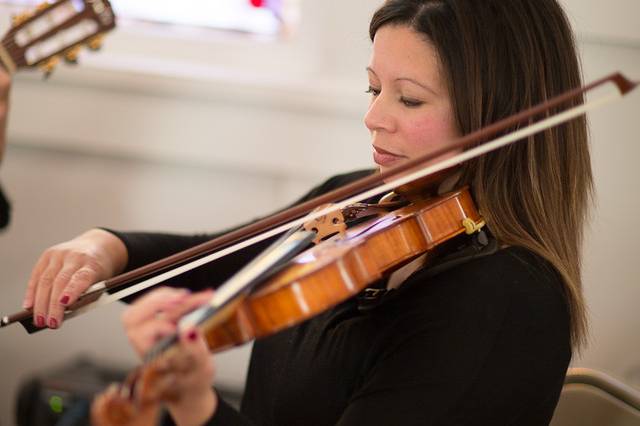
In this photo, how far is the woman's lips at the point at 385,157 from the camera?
0.96 m

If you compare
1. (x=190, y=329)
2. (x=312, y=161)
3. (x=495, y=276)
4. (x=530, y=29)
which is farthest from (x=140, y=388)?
(x=312, y=161)

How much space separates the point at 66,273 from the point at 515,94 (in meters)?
0.61

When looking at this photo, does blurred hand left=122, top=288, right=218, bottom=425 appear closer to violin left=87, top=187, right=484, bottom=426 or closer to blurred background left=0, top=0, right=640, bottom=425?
violin left=87, top=187, right=484, bottom=426

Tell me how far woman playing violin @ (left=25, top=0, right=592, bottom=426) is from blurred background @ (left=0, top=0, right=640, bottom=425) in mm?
543

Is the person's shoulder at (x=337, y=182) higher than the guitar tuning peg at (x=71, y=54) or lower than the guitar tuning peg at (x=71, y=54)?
lower

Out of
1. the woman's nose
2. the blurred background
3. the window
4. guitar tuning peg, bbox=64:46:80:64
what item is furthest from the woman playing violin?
the window

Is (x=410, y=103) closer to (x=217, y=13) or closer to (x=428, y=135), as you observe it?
(x=428, y=135)

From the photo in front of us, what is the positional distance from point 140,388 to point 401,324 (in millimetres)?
393

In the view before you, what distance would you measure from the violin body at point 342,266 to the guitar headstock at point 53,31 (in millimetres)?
608

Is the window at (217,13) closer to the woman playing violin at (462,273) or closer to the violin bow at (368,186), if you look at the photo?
the woman playing violin at (462,273)

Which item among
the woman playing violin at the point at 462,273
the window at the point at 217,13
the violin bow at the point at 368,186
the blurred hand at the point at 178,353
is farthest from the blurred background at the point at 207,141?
the blurred hand at the point at 178,353

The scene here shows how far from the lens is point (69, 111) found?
1.68 meters

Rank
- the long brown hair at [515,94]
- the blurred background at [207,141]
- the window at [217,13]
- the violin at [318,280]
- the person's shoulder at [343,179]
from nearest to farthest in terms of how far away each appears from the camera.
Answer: the violin at [318,280], the long brown hair at [515,94], the person's shoulder at [343,179], the blurred background at [207,141], the window at [217,13]

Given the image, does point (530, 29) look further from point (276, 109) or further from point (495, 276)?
point (276, 109)
